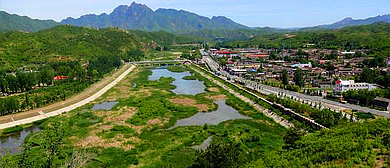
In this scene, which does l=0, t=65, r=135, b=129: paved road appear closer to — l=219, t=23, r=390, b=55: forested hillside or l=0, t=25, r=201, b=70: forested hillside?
l=0, t=25, r=201, b=70: forested hillside

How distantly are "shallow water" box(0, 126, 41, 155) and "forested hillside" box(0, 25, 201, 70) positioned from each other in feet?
127

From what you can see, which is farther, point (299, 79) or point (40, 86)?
point (40, 86)

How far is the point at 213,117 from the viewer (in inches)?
1259

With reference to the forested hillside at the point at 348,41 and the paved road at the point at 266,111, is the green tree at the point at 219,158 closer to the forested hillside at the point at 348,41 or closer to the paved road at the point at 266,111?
the paved road at the point at 266,111

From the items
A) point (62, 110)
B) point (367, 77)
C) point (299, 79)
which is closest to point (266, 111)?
point (299, 79)

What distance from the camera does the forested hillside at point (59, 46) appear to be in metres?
67.4

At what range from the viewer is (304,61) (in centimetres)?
7188

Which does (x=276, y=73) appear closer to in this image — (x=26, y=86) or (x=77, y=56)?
(x=26, y=86)

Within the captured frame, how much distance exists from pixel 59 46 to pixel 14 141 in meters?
62.4

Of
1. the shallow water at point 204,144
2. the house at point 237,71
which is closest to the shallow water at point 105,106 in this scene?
the shallow water at point 204,144

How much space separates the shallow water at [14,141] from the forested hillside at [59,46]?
127 feet

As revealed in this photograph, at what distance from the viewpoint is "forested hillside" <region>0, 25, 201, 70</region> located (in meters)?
67.4

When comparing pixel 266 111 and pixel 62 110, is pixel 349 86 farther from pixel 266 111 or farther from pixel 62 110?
pixel 62 110

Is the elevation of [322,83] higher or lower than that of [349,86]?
lower
